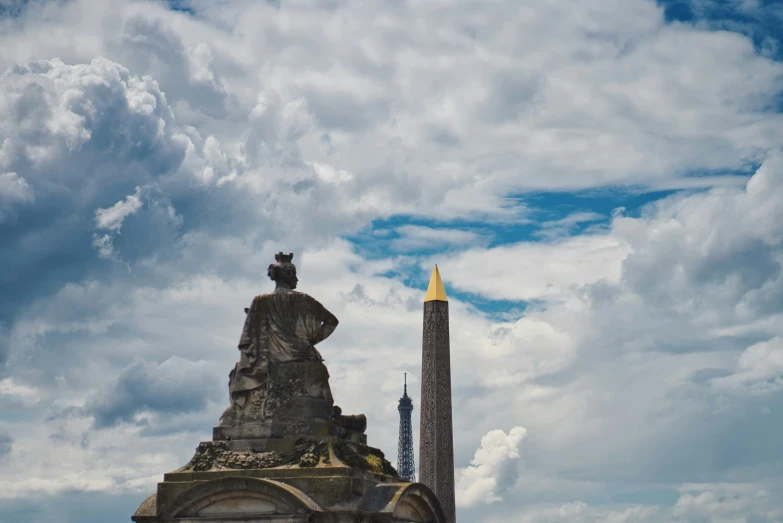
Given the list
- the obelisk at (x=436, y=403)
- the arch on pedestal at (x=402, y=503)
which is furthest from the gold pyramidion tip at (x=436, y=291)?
the arch on pedestal at (x=402, y=503)

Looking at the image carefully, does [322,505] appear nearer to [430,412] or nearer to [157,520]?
[157,520]

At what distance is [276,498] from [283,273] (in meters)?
3.74

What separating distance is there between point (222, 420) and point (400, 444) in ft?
246

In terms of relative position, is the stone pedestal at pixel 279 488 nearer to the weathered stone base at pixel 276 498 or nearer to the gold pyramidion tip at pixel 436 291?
the weathered stone base at pixel 276 498

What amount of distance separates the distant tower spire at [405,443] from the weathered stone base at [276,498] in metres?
68.4

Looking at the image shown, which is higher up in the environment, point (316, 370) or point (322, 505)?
point (316, 370)

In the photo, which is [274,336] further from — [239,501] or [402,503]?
[402,503]

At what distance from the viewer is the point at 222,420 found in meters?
18.5

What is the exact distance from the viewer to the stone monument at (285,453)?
17.2 meters

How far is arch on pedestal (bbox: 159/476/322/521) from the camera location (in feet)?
55.6

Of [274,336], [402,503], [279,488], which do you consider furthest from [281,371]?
[402,503]

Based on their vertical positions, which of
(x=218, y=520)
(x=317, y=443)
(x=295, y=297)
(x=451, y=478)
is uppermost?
(x=451, y=478)

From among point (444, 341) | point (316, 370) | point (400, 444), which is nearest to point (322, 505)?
point (316, 370)

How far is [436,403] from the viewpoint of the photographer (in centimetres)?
4675
